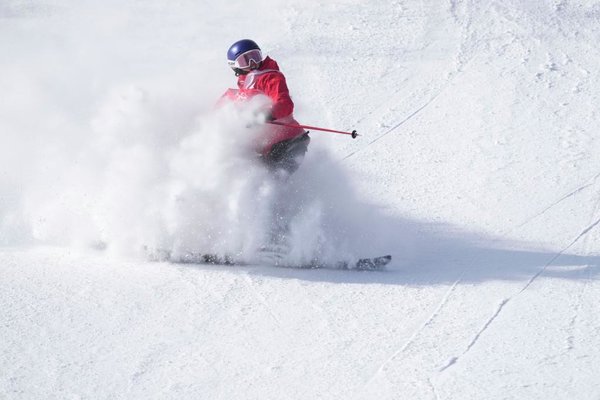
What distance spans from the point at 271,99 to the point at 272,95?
46 millimetres

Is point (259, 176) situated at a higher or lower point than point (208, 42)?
lower

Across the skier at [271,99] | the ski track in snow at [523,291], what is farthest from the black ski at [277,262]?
the ski track in snow at [523,291]

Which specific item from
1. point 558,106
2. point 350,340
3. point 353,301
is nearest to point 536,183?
point 558,106

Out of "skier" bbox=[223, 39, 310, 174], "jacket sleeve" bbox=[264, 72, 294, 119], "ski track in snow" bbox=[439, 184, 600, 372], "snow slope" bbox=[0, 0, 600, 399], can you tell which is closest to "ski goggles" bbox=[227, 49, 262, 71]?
"skier" bbox=[223, 39, 310, 174]

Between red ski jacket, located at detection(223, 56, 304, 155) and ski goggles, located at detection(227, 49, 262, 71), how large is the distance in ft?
0.19

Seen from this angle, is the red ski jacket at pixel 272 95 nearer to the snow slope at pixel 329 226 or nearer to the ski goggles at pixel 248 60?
the ski goggles at pixel 248 60

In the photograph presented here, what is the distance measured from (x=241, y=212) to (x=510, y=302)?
2.31 m

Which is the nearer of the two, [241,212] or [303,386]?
[303,386]

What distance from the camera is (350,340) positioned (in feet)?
17.4

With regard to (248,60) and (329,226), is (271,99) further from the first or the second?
(329,226)

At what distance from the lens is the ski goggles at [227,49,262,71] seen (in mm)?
7145

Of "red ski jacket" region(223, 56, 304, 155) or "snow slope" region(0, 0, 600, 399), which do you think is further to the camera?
"red ski jacket" region(223, 56, 304, 155)

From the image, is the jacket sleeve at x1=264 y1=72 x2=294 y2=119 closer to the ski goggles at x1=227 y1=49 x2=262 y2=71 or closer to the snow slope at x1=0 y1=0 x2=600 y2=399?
the ski goggles at x1=227 y1=49 x2=262 y2=71

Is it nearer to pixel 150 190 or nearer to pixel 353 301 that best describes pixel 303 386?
pixel 353 301
